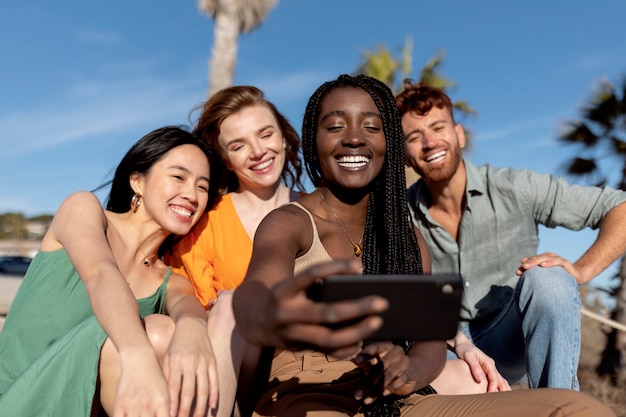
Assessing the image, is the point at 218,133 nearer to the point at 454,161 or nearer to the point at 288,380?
the point at 454,161

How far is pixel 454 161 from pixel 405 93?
56 cm

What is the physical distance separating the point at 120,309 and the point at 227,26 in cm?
1023

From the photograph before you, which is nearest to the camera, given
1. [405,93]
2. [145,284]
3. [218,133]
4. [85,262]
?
[85,262]

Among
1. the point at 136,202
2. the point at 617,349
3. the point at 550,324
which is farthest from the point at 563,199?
→ the point at 617,349

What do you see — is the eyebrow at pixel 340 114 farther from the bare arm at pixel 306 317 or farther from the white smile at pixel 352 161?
the bare arm at pixel 306 317

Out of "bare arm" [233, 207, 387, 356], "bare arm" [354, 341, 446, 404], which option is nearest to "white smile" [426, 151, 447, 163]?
"bare arm" [354, 341, 446, 404]

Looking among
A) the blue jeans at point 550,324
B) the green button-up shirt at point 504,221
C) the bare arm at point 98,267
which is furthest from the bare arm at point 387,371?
the green button-up shirt at point 504,221

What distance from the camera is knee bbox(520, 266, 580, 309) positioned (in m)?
2.93

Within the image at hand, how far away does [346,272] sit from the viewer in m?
1.24

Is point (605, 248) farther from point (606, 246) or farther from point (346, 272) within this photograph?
point (346, 272)

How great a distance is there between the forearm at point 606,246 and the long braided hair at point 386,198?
1444 mm

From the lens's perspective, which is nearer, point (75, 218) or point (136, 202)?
point (75, 218)

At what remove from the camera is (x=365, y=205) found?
2.56 m

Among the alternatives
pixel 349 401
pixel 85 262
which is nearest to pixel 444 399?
pixel 349 401
